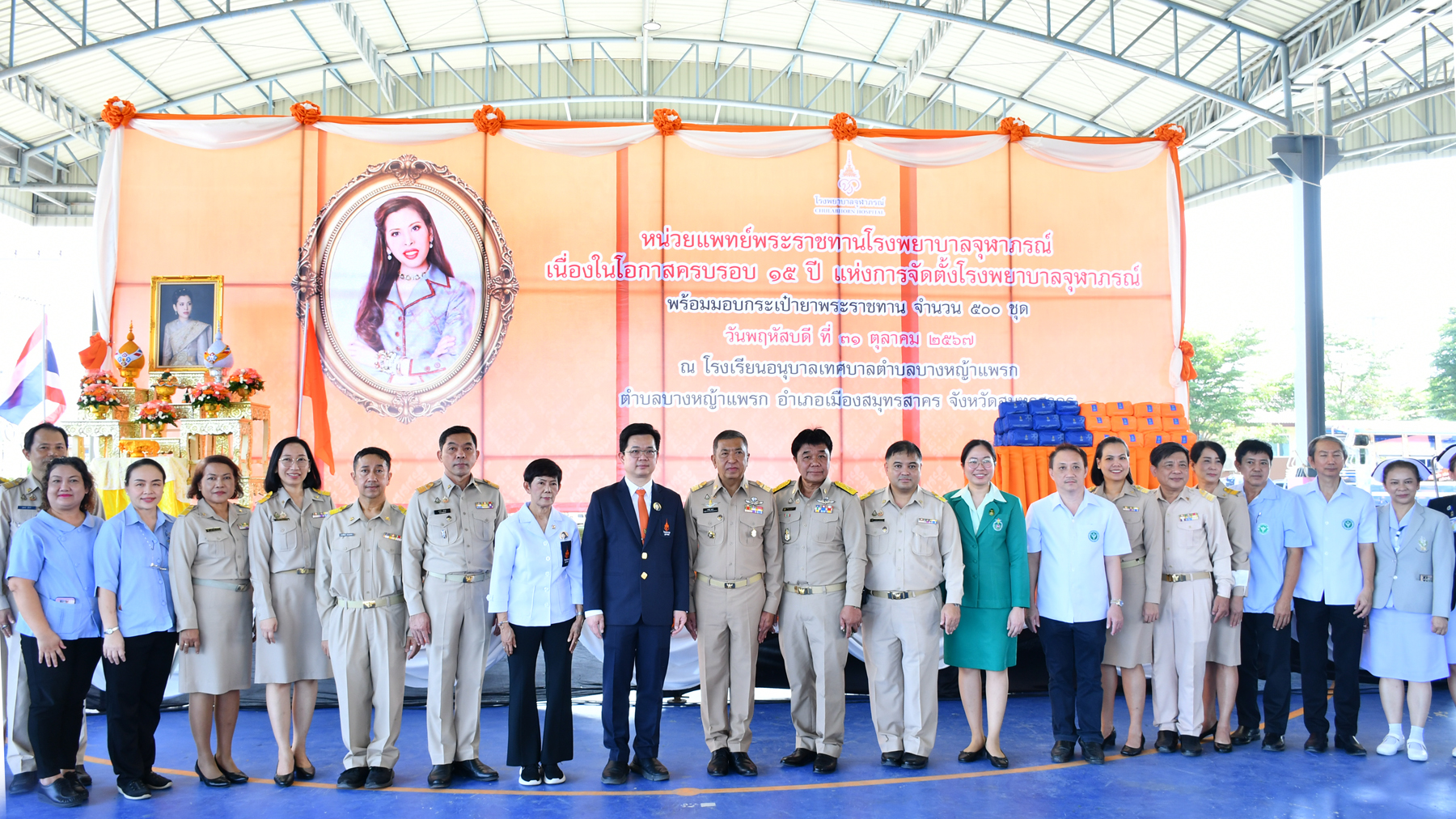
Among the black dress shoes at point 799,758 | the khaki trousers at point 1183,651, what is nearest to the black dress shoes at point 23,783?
the black dress shoes at point 799,758

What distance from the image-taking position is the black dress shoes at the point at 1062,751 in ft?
12.4

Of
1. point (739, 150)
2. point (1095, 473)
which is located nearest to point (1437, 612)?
point (1095, 473)

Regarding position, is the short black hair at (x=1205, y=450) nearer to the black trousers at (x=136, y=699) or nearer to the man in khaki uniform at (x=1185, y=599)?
the man in khaki uniform at (x=1185, y=599)

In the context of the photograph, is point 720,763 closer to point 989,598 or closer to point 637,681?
point 637,681

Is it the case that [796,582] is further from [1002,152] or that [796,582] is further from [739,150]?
[1002,152]

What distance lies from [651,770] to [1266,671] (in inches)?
98.5

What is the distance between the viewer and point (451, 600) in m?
3.51

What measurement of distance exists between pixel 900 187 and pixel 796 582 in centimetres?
405

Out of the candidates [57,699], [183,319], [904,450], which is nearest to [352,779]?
[57,699]

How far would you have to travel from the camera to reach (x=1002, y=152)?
6992mm

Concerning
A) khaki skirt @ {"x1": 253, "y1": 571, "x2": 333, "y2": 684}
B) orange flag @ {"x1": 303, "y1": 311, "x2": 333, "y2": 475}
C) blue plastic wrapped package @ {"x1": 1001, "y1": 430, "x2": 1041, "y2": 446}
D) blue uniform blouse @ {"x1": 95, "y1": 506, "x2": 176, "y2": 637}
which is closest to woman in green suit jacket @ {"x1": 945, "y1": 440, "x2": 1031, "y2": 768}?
khaki skirt @ {"x1": 253, "y1": 571, "x2": 333, "y2": 684}

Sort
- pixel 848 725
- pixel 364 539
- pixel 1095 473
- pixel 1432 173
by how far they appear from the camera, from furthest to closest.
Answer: pixel 1432 173
pixel 848 725
pixel 1095 473
pixel 364 539

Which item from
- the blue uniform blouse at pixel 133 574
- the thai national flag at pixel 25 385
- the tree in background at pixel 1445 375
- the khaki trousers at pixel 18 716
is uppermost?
the tree in background at pixel 1445 375

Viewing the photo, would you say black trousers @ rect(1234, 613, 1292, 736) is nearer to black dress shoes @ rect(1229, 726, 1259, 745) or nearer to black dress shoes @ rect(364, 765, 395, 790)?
black dress shoes @ rect(1229, 726, 1259, 745)
